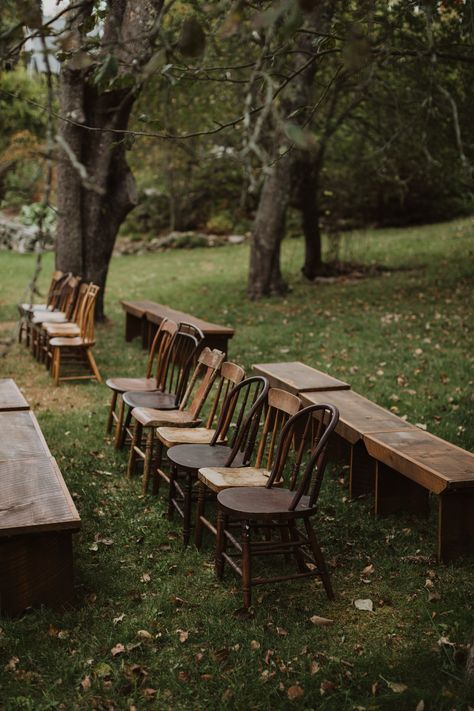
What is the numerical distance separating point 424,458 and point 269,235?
33.3ft

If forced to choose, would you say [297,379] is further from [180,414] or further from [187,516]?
[187,516]

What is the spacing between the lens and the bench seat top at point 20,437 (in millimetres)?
5008

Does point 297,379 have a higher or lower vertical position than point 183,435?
higher

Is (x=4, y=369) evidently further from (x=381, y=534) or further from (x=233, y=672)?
(x=233, y=672)

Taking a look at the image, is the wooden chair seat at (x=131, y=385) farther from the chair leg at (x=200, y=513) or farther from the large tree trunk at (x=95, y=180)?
the large tree trunk at (x=95, y=180)

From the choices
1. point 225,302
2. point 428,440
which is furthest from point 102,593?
point 225,302

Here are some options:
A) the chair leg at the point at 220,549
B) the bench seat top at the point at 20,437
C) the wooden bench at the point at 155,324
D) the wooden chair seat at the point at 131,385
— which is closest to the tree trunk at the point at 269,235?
the wooden bench at the point at 155,324

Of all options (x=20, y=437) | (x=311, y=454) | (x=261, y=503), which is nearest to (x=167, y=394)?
(x=20, y=437)

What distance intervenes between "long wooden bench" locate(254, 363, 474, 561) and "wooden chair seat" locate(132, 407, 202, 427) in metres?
0.99

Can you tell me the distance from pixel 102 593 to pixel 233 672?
3.40 feet

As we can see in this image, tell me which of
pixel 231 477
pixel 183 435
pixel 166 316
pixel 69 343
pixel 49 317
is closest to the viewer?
pixel 231 477

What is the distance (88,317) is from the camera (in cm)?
909

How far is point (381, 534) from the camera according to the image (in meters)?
5.04

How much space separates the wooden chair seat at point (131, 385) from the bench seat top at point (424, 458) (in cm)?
220
